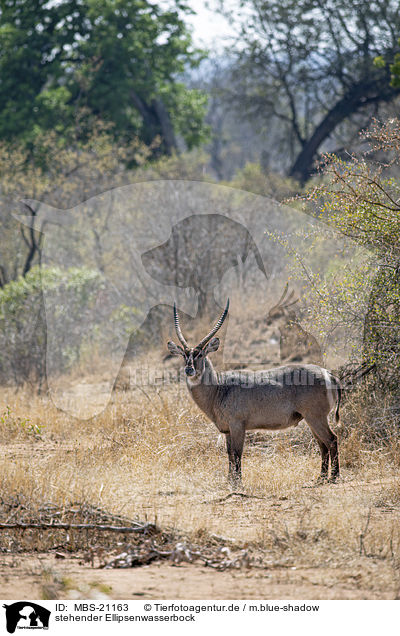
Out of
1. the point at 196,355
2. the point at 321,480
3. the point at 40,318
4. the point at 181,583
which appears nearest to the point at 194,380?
→ the point at 196,355

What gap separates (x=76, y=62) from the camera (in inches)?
1010

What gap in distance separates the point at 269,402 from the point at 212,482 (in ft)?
3.35

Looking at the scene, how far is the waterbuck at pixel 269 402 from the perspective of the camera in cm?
780

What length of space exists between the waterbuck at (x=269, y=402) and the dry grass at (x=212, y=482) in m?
0.39

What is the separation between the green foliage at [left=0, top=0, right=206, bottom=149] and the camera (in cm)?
2459

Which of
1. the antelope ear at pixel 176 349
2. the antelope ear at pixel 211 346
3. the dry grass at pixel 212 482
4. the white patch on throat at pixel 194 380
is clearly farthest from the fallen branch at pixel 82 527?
the antelope ear at pixel 211 346

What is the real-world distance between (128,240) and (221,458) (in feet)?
33.8

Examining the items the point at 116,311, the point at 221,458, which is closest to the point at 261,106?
the point at 116,311

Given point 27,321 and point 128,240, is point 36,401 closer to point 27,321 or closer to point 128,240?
point 27,321

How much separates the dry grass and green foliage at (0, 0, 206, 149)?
15.8 meters

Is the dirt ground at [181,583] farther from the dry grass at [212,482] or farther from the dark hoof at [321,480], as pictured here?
the dark hoof at [321,480]

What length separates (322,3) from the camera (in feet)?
84.5

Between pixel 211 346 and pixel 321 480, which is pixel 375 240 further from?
pixel 321 480
